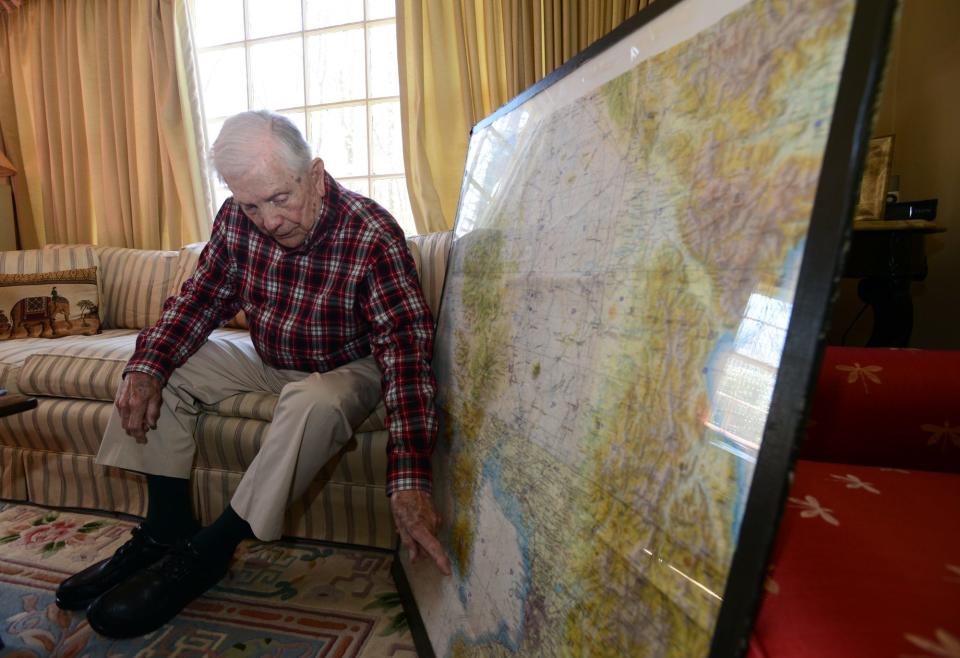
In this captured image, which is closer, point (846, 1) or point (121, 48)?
point (846, 1)

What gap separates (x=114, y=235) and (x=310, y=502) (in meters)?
2.32

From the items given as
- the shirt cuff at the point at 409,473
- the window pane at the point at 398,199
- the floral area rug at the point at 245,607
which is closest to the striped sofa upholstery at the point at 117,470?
the floral area rug at the point at 245,607

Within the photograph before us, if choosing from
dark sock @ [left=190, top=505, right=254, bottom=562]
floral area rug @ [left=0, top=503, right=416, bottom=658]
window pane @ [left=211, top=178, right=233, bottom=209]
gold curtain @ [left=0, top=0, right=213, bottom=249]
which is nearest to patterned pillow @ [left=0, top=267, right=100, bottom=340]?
gold curtain @ [left=0, top=0, right=213, bottom=249]

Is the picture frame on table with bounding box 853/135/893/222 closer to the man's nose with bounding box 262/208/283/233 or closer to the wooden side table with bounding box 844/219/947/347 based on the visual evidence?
the wooden side table with bounding box 844/219/947/347

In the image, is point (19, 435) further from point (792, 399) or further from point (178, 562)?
point (792, 399)

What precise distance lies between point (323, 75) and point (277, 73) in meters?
0.27

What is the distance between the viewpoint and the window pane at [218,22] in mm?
2773

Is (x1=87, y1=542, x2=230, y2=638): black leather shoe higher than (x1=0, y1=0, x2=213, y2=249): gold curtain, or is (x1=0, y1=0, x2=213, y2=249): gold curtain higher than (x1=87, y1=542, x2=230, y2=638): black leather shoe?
(x1=0, y1=0, x2=213, y2=249): gold curtain

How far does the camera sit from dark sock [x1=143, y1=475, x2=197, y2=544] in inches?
47.8

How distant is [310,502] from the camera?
4.69 ft

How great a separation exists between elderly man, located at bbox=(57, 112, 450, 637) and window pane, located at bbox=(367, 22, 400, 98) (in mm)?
1598

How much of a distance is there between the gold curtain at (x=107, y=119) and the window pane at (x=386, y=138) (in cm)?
90

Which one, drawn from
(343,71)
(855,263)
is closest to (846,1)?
(855,263)

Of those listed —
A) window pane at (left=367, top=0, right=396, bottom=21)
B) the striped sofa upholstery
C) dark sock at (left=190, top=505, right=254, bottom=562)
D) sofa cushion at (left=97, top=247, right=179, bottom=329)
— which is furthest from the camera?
window pane at (left=367, top=0, right=396, bottom=21)
